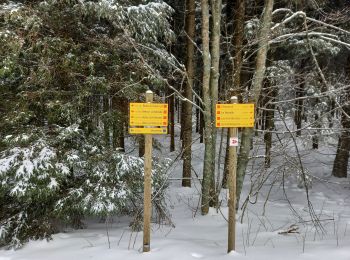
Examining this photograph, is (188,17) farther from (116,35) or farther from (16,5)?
(16,5)

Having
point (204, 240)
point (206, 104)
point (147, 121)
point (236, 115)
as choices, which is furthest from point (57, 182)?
point (206, 104)

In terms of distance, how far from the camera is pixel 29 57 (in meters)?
6.99

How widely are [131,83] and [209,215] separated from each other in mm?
3180

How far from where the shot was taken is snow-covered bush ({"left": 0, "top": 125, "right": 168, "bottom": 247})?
5.98 meters

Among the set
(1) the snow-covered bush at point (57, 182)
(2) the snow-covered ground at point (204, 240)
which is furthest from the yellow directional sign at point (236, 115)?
(1) the snow-covered bush at point (57, 182)

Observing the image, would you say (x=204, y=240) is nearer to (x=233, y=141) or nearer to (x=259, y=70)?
(x=233, y=141)

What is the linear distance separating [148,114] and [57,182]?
2.14 m

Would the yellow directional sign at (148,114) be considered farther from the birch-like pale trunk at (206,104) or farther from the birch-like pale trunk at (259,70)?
the birch-like pale trunk at (259,70)

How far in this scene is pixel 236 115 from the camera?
16.6 ft

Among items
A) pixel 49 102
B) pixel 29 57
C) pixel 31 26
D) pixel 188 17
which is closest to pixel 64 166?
pixel 49 102

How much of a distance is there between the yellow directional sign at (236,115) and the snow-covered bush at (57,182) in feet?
7.53

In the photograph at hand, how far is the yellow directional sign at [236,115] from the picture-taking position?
5.05m

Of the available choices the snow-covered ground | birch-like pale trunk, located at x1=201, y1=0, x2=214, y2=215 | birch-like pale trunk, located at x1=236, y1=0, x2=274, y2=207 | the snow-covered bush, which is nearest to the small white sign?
the snow-covered ground

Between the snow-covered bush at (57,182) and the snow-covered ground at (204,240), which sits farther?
the snow-covered bush at (57,182)
